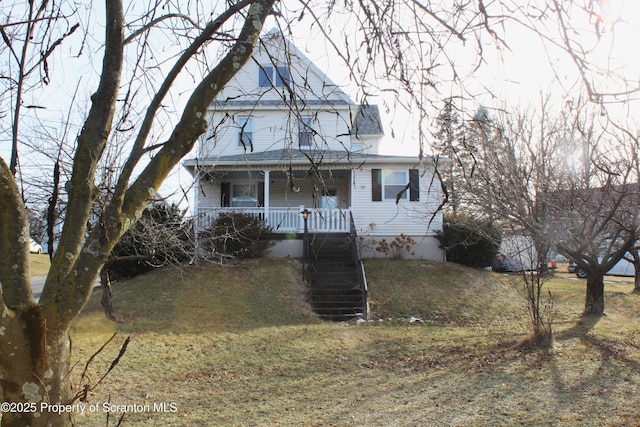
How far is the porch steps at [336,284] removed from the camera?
12.5m

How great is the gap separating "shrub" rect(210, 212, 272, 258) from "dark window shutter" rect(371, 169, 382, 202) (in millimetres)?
4389

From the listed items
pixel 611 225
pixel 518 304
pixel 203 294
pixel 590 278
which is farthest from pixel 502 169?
pixel 203 294

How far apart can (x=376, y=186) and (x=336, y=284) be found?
559cm

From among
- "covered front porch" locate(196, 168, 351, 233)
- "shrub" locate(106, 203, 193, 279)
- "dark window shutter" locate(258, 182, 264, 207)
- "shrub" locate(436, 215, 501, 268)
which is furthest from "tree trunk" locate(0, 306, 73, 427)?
"dark window shutter" locate(258, 182, 264, 207)

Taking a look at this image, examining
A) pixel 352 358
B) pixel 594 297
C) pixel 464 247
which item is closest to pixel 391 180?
pixel 464 247

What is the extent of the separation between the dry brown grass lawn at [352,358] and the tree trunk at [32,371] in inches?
104

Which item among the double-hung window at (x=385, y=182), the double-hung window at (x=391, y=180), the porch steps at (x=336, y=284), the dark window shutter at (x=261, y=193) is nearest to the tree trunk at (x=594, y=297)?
the porch steps at (x=336, y=284)

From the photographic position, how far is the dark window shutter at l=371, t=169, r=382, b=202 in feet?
59.8

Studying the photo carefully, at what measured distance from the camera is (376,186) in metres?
18.2

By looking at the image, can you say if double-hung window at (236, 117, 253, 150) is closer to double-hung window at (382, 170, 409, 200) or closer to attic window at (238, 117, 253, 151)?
attic window at (238, 117, 253, 151)

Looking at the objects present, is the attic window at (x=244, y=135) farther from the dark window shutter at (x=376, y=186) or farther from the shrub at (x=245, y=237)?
the dark window shutter at (x=376, y=186)

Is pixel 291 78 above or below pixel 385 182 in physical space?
below

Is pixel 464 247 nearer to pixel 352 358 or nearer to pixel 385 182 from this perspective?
pixel 385 182

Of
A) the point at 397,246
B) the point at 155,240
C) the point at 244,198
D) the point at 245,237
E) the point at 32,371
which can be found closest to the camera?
the point at 32,371
